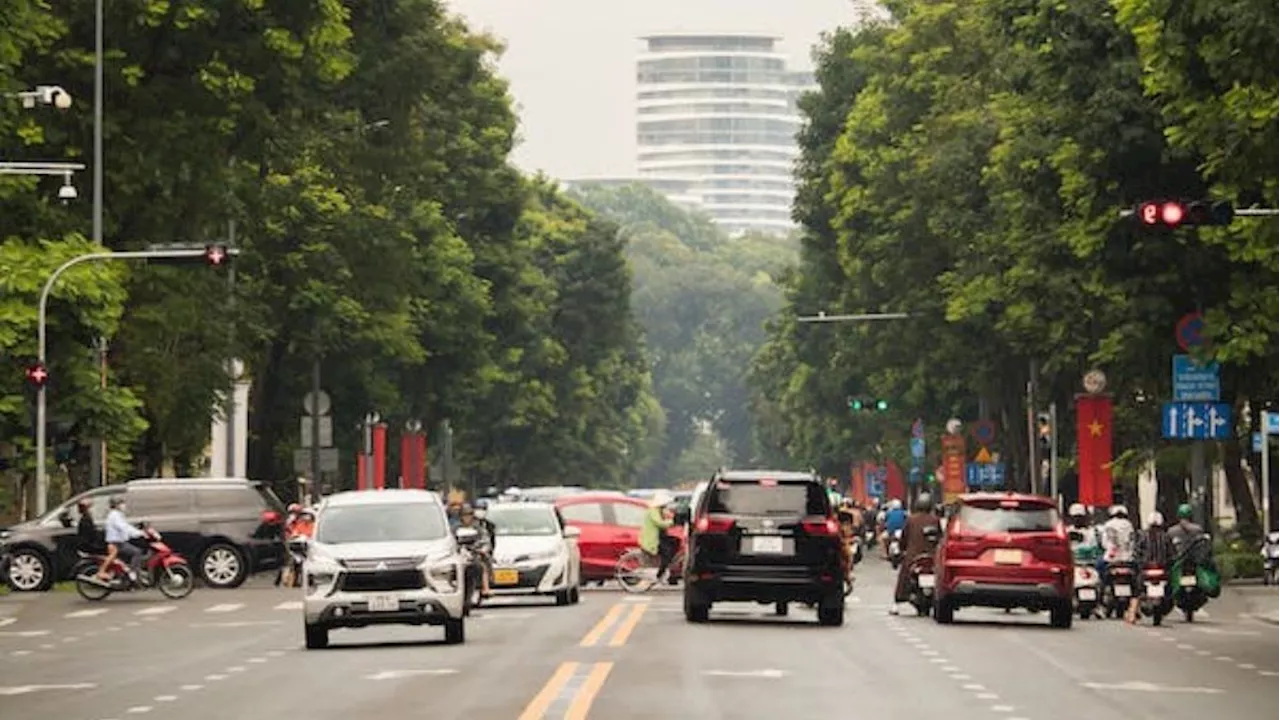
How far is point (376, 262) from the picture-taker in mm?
81250

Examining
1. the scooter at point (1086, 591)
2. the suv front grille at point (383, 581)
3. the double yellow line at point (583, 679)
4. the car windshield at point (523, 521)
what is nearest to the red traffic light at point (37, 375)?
the car windshield at point (523, 521)

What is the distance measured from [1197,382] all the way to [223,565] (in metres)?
17.8

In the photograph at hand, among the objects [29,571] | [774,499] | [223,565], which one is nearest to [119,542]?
[29,571]

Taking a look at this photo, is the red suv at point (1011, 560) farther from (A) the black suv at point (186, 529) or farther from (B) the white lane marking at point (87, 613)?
(A) the black suv at point (186, 529)

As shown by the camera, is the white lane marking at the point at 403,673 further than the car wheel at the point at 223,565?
No

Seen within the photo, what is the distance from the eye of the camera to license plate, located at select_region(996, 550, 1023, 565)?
151 feet

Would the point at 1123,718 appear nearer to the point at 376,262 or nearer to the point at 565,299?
the point at 376,262

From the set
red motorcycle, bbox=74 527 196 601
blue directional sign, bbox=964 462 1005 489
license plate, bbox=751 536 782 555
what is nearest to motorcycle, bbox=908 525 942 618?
license plate, bbox=751 536 782 555

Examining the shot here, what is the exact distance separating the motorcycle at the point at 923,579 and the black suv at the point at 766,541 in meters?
6.27

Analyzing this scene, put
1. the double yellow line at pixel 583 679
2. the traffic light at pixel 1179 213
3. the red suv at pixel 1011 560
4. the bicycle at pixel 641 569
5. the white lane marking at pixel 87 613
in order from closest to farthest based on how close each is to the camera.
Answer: the double yellow line at pixel 583 679
the traffic light at pixel 1179 213
the red suv at pixel 1011 560
the white lane marking at pixel 87 613
the bicycle at pixel 641 569

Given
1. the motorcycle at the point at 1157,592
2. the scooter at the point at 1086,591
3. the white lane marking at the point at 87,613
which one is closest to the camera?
the motorcycle at the point at 1157,592

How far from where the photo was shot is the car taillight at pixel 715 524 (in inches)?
1695

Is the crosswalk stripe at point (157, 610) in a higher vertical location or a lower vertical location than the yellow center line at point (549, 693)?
higher

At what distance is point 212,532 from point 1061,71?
1678cm
